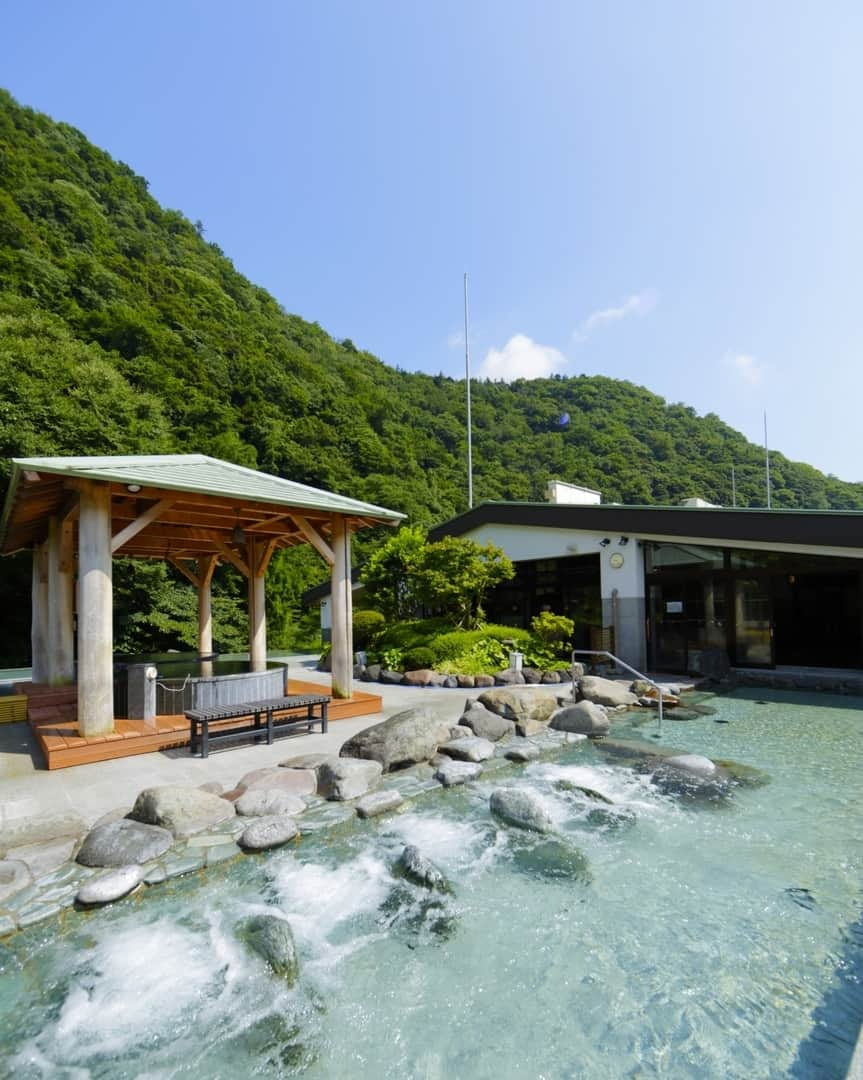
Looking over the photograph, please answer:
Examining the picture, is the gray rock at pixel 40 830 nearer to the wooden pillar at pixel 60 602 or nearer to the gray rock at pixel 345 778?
the gray rock at pixel 345 778

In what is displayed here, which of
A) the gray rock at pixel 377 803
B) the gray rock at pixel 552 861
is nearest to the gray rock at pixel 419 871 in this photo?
the gray rock at pixel 552 861

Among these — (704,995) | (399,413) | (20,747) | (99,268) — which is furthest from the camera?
(399,413)

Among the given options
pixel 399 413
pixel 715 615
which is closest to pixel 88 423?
pixel 715 615

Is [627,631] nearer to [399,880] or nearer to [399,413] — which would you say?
[399,880]

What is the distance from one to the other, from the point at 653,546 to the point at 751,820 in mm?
9001

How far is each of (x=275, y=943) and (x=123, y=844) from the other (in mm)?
1642

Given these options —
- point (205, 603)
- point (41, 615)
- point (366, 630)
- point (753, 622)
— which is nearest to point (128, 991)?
point (41, 615)

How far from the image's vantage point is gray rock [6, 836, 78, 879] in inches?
147

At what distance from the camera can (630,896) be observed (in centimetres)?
364

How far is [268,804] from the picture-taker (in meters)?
4.76

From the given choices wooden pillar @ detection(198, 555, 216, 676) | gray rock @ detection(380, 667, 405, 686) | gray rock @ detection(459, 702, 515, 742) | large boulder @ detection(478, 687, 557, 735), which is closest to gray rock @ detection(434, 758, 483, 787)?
gray rock @ detection(459, 702, 515, 742)

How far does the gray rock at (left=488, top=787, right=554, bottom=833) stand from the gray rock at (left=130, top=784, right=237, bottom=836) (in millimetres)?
2317

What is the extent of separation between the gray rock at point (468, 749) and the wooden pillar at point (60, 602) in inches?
278

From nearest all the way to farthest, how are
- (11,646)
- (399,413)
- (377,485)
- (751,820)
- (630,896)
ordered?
(630,896)
(751,820)
(11,646)
(377,485)
(399,413)
